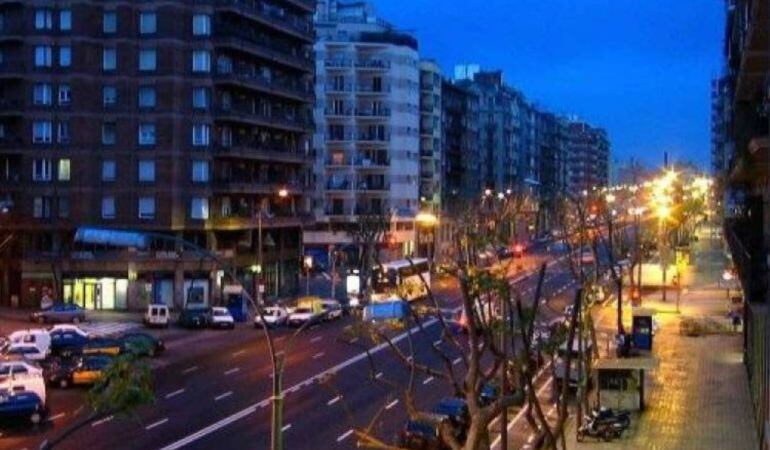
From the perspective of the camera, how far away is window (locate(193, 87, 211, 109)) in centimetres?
7919

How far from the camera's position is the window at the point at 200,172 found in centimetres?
7900

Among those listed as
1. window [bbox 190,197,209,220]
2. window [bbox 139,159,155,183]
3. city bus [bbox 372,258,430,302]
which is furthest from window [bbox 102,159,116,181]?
city bus [bbox 372,258,430,302]

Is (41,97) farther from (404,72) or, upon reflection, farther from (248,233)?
(404,72)

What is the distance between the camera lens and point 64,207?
3014 inches

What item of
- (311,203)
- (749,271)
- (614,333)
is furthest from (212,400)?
(311,203)

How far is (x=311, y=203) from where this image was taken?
98250 mm

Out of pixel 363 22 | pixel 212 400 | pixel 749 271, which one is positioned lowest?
pixel 212 400

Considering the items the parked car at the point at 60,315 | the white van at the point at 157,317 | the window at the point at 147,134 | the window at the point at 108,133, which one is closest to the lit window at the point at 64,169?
the window at the point at 108,133

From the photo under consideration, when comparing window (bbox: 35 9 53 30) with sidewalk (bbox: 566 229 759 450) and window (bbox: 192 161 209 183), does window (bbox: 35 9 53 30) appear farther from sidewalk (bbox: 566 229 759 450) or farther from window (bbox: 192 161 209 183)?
sidewalk (bbox: 566 229 759 450)

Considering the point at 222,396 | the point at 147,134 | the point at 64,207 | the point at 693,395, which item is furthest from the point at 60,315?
the point at 693,395

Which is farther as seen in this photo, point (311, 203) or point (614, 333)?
point (311, 203)

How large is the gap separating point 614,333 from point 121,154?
32.7 meters

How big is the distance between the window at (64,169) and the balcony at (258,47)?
1187 cm

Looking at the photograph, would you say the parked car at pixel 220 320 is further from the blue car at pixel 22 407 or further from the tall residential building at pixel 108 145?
the blue car at pixel 22 407
